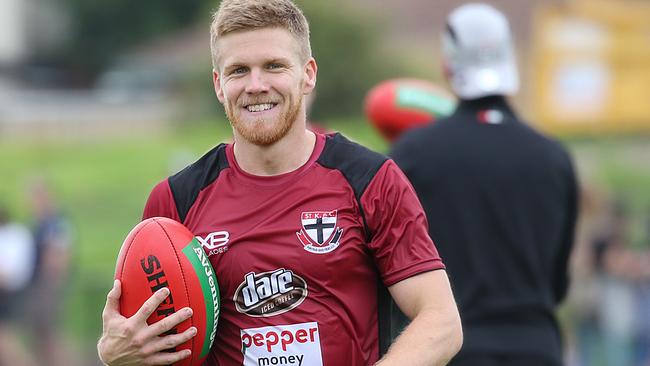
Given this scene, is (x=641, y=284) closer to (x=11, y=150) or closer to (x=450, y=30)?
(x=450, y=30)

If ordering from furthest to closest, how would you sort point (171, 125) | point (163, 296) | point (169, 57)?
point (169, 57)
point (171, 125)
point (163, 296)

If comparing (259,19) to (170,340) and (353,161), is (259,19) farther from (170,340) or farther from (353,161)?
(170,340)

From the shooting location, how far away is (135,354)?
3.56m

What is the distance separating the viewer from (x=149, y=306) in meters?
3.53

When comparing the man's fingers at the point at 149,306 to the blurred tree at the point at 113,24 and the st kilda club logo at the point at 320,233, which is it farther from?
the blurred tree at the point at 113,24

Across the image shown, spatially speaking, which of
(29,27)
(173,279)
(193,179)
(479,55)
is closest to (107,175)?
(479,55)

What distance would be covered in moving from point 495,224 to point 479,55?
2.53ft

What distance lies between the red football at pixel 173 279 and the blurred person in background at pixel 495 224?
179 cm

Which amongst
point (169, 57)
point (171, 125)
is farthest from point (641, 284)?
point (169, 57)

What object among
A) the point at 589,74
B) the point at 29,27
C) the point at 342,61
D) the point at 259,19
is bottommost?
the point at 259,19

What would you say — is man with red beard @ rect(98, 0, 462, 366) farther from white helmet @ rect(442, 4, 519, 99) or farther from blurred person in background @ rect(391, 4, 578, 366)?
white helmet @ rect(442, 4, 519, 99)

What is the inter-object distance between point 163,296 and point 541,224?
225cm

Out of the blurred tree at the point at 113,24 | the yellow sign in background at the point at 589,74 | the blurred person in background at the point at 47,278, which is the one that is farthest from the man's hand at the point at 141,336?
the blurred tree at the point at 113,24

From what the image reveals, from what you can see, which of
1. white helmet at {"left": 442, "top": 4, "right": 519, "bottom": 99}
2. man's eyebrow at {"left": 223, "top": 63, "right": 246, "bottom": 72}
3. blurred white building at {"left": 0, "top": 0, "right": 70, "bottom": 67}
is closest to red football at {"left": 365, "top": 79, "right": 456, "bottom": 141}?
white helmet at {"left": 442, "top": 4, "right": 519, "bottom": 99}
